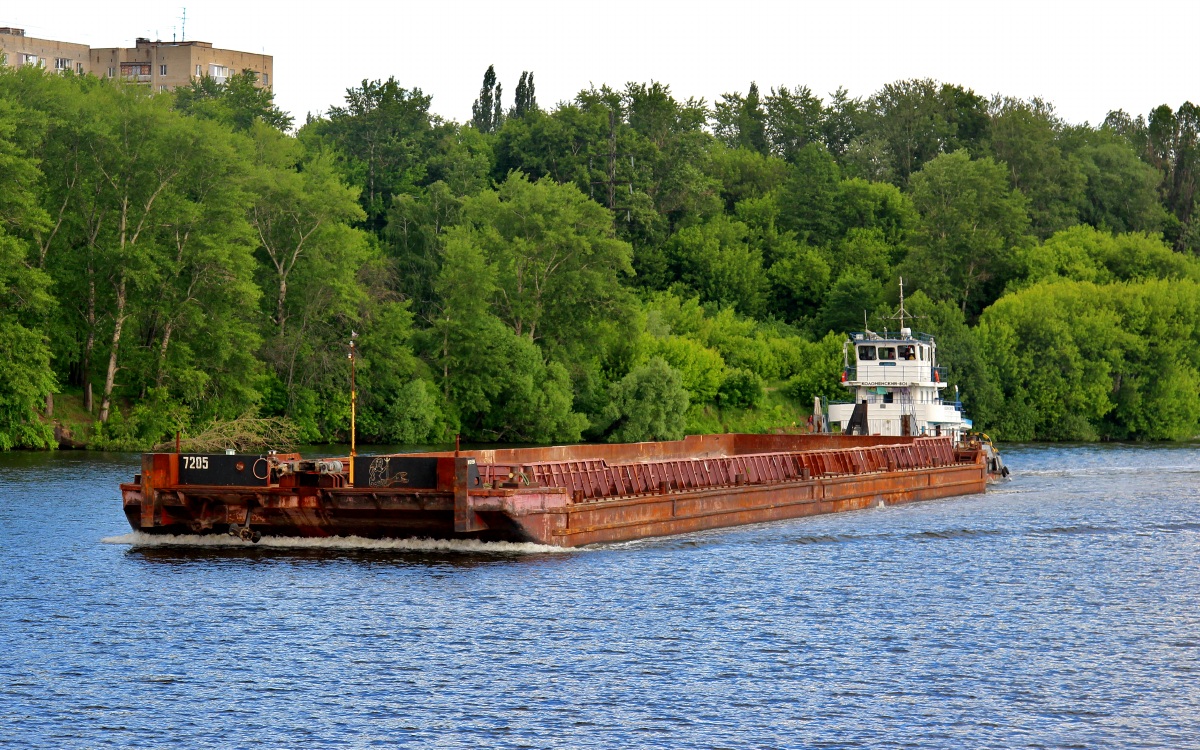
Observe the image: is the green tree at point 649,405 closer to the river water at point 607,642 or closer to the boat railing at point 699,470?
the boat railing at point 699,470

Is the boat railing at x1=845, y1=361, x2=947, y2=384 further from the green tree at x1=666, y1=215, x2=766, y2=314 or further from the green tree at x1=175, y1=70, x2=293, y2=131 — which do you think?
the green tree at x1=175, y1=70, x2=293, y2=131

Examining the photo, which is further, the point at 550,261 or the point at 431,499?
the point at 550,261

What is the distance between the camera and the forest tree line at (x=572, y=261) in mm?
81875

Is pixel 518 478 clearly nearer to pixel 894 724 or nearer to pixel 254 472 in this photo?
pixel 254 472

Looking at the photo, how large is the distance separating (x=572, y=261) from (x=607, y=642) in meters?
72.7

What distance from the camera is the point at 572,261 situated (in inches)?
3920

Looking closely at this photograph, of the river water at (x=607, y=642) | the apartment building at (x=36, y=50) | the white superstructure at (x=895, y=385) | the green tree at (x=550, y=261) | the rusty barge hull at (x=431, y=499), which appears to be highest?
the apartment building at (x=36, y=50)

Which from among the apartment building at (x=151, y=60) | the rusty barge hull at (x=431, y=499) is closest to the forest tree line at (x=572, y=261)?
the apartment building at (x=151, y=60)

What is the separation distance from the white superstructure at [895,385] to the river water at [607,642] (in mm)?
23011

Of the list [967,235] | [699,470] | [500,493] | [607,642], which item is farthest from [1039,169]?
[607,642]

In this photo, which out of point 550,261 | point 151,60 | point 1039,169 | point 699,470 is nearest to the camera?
point 699,470

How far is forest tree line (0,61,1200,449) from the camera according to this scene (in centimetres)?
8188

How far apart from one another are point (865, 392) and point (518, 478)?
3469cm

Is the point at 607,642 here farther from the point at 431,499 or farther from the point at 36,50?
the point at 36,50
